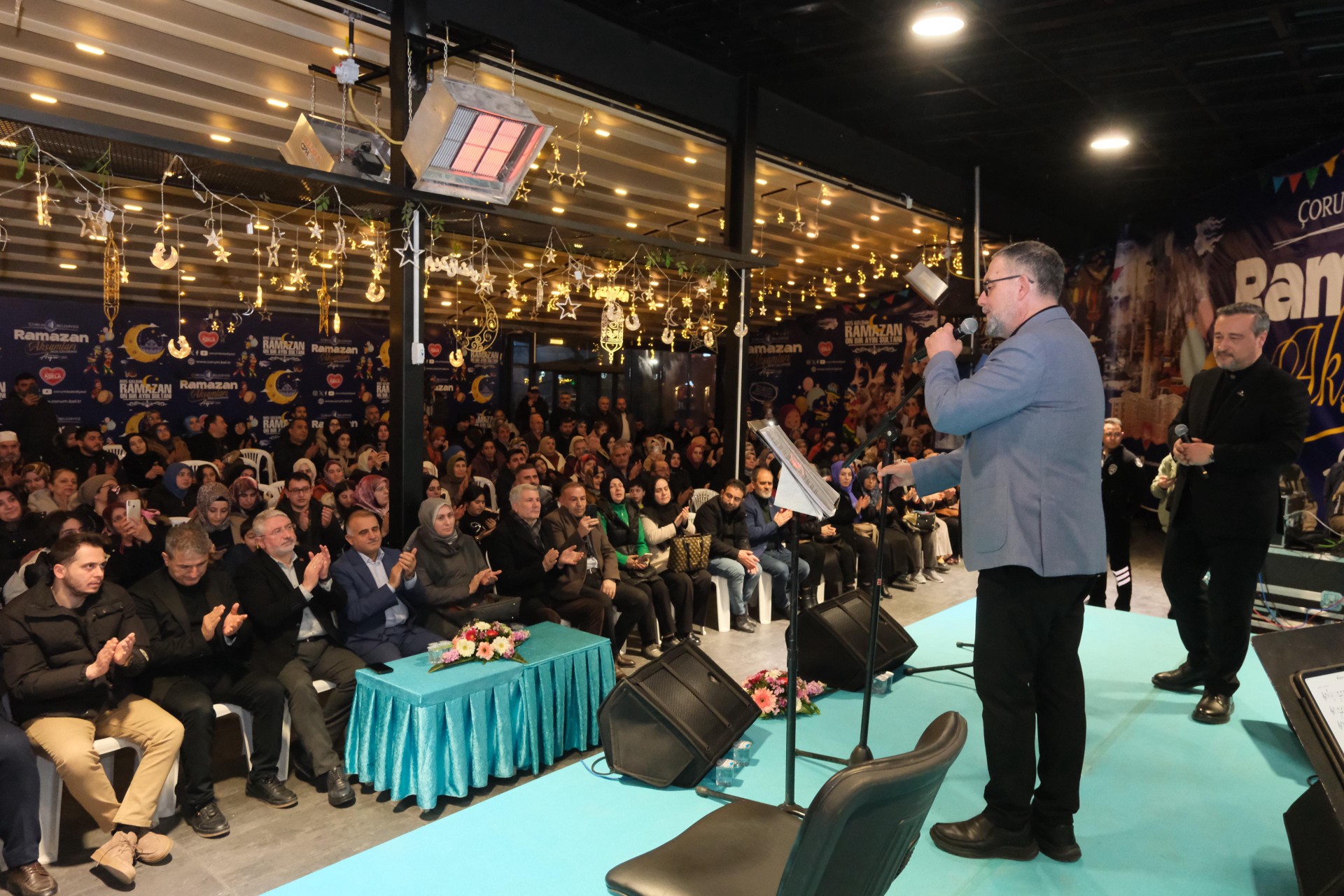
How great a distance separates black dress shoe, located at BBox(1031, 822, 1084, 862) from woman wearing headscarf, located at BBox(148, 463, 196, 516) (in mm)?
5855

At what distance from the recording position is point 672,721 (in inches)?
111

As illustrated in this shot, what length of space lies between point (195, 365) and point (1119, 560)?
36.2 ft

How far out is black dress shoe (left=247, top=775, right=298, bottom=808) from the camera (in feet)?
11.1

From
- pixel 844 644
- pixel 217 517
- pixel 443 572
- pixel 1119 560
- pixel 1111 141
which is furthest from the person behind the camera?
pixel 1111 141

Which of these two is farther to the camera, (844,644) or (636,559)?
(636,559)

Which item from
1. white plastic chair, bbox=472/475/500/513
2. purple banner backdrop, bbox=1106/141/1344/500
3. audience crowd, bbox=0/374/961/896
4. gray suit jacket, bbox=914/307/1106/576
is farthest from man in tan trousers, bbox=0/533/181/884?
purple banner backdrop, bbox=1106/141/1344/500

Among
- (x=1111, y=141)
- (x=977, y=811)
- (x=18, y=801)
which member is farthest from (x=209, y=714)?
(x=1111, y=141)

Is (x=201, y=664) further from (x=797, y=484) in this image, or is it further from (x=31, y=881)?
(x=797, y=484)

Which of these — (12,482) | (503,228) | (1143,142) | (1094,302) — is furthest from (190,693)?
(1094,302)

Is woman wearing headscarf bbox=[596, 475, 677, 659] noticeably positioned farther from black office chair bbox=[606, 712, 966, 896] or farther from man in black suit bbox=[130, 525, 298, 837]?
black office chair bbox=[606, 712, 966, 896]

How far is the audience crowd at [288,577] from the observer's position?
304cm

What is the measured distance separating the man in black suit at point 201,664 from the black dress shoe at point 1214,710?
3.59 metres

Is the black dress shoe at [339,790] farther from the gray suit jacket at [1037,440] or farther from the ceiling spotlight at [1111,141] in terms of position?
the ceiling spotlight at [1111,141]

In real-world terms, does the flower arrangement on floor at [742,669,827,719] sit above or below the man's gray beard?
below
